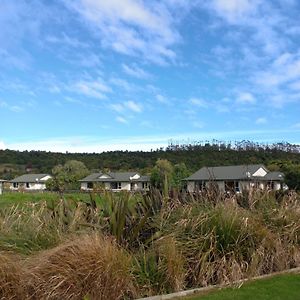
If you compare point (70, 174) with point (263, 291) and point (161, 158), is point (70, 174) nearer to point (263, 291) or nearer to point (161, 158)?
point (161, 158)

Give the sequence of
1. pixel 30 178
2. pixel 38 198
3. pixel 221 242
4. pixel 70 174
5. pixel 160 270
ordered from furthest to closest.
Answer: pixel 30 178 → pixel 70 174 → pixel 38 198 → pixel 221 242 → pixel 160 270

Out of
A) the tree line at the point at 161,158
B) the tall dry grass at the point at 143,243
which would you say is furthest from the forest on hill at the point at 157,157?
the tall dry grass at the point at 143,243

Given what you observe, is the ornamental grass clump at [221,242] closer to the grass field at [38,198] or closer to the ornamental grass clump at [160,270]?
the ornamental grass clump at [160,270]

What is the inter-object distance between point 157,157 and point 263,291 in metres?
115

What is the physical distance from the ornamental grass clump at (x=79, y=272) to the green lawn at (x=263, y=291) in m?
1.08

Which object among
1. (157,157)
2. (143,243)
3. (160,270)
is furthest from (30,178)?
(160,270)

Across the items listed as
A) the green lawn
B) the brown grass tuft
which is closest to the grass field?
the brown grass tuft

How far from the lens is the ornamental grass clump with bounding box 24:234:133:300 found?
5.98 metres

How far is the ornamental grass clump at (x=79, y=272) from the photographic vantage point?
598cm

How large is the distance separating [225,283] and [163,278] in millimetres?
1043

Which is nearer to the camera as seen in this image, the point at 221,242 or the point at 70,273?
the point at 70,273

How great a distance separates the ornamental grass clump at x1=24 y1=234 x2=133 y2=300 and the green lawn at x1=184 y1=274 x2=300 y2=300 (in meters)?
1.08

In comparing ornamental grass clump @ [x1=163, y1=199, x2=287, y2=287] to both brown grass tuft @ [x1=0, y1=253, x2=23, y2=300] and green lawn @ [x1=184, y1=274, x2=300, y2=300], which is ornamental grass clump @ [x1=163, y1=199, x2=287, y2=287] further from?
brown grass tuft @ [x1=0, y1=253, x2=23, y2=300]

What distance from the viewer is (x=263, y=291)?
23.0 feet
